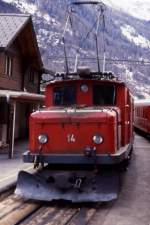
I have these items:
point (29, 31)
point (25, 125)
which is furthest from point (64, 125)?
point (25, 125)

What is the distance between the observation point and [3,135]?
74.4ft

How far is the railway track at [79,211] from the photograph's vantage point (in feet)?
30.9

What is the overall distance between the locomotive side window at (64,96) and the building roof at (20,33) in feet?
33.0

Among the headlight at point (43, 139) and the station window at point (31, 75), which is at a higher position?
the station window at point (31, 75)

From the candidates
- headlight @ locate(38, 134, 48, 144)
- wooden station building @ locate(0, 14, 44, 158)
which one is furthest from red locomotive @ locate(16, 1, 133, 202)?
wooden station building @ locate(0, 14, 44, 158)

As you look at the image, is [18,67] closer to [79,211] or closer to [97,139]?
[97,139]

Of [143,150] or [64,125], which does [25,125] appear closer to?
[143,150]

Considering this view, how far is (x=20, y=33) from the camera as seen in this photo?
2566 centimetres

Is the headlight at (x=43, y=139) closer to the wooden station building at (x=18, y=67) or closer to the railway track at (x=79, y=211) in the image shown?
the railway track at (x=79, y=211)

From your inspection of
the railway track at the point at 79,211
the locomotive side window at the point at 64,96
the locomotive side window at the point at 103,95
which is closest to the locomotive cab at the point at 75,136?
the locomotive side window at the point at 103,95

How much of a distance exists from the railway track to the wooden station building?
28.4 ft

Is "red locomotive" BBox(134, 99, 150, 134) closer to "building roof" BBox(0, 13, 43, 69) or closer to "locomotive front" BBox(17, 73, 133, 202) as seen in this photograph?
"building roof" BBox(0, 13, 43, 69)

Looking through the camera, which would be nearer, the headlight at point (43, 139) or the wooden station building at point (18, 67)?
the headlight at point (43, 139)

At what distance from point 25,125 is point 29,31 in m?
6.31
